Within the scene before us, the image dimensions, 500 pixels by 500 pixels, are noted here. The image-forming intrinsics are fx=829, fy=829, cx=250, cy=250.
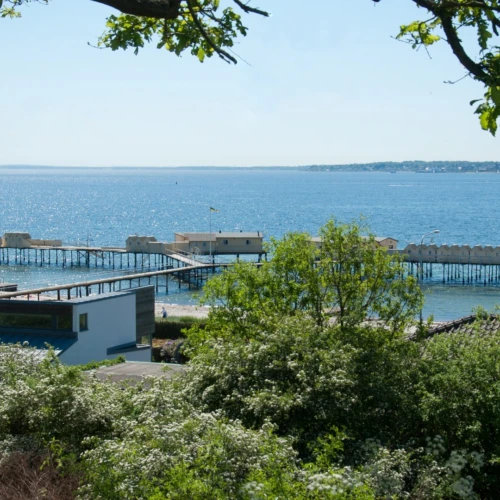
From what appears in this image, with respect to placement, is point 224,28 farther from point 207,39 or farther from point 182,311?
point 182,311

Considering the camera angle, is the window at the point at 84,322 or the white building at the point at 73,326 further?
the window at the point at 84,322

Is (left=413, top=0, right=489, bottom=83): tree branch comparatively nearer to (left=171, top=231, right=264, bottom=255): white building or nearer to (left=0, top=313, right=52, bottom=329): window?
(left=0, top=313, right=52, bottom=329): window

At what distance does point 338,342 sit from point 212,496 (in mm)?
4683

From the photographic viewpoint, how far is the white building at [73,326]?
28.8 metres

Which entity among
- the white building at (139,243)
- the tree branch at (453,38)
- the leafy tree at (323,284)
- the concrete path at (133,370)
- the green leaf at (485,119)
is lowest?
the white building at (139,243)

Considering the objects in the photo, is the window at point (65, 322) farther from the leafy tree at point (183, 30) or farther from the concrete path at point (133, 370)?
the leafy tree at point (183, 30)

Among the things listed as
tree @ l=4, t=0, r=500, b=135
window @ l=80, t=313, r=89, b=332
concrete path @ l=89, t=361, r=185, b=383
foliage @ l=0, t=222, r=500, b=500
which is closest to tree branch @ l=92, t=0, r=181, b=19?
tree @ l=4, t=0, r=500, b=135

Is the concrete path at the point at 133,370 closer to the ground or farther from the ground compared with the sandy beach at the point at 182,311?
farther from the ground

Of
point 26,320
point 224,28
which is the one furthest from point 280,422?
point 26,320

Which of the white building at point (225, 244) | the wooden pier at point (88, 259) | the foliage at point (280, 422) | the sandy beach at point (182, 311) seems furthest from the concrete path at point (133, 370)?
the wooden pier at point (88, 259)

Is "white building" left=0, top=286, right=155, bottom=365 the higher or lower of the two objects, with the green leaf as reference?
lower

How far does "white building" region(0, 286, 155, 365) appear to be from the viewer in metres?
28.8

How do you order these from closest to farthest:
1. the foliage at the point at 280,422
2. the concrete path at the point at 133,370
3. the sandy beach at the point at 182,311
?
the foliage at the point at 280,422, the concrete path at the point at 133,370, the sandy beach at the point at 182,311

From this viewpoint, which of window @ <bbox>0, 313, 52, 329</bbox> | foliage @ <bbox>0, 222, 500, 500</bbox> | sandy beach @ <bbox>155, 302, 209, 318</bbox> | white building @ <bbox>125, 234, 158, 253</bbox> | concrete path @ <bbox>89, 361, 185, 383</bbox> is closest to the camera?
foliage @ <bbox>0, 222, 500, 500</bbox>
